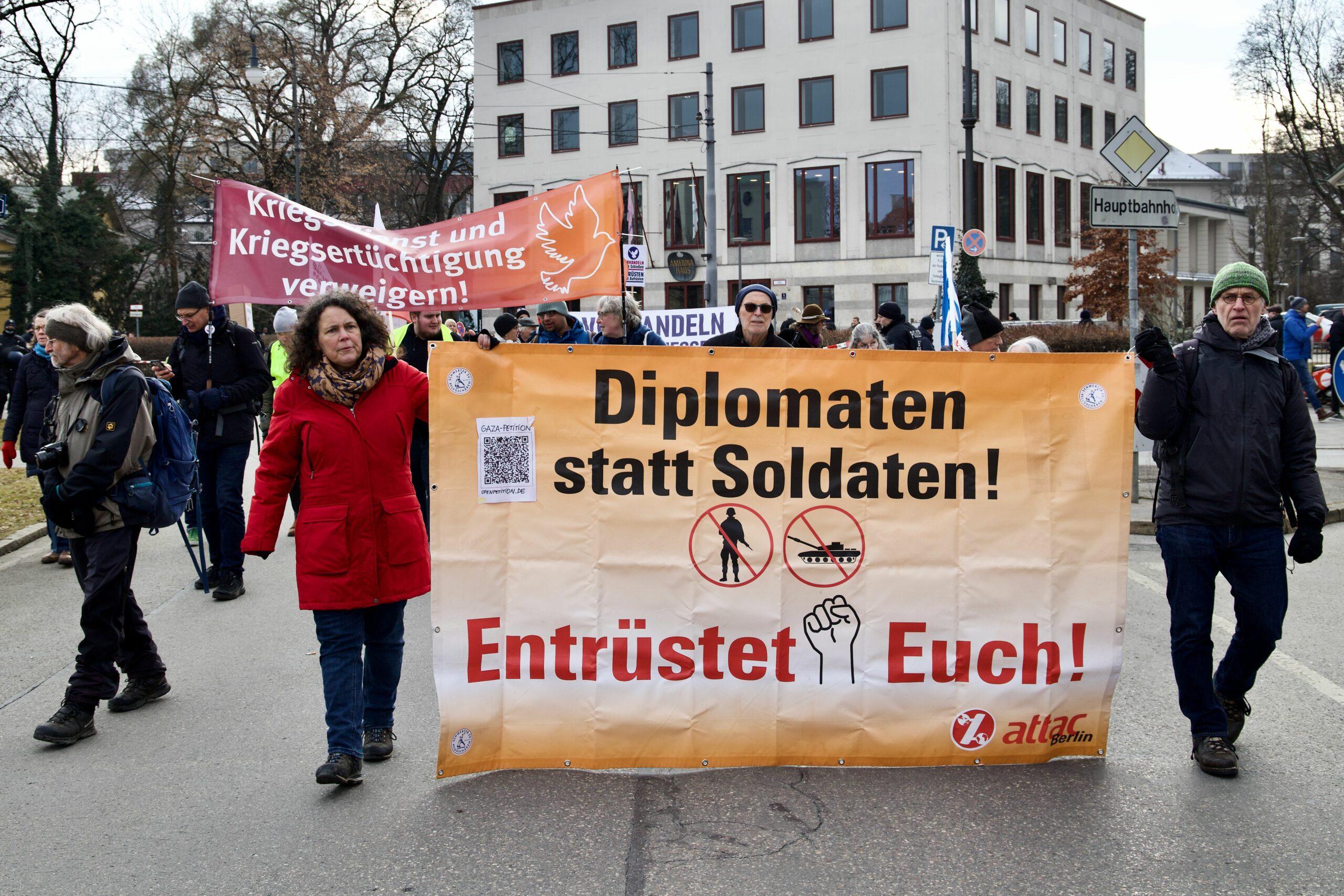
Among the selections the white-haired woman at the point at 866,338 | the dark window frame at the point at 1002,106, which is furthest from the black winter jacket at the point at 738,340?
the dark window frame at the point at 1002,106

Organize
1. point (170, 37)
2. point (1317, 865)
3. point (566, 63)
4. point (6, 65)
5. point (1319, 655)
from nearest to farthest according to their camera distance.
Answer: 1. point (1317, 865)
2. point (1319, 655)
3. point (6, 65)
4. point (170, 37)
5. point (566, 63)

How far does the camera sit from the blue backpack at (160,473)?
5.45 metres

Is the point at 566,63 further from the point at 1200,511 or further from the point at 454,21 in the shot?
the point at 1200,511

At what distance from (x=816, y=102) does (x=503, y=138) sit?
13.8m

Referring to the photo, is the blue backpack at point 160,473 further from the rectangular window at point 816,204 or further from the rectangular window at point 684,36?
the rectangular window at point 684,36

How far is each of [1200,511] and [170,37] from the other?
5069 cm

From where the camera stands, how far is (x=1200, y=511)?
467 cm

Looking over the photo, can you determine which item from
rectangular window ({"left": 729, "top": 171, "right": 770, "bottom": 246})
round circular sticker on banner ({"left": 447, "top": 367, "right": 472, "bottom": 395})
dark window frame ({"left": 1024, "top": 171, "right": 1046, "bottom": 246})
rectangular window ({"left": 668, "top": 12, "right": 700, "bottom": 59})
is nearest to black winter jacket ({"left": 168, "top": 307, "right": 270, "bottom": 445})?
round circular sticker on banner ({"left": 447, "top": 367, "right": 472, "bottom": 395})

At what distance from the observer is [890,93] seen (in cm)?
4522

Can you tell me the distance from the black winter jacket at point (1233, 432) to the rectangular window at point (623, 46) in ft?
155

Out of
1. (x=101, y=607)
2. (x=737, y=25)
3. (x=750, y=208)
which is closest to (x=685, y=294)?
(x=750, y=208)

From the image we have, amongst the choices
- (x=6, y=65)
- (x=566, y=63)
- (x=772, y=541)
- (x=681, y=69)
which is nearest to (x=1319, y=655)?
(x=772, y=541)

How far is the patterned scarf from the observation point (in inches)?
179

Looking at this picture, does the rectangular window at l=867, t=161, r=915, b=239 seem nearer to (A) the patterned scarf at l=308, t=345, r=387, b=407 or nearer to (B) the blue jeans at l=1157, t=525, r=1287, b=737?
(B) the blue jeans at l=1157, t=525, r=1287, b=737
